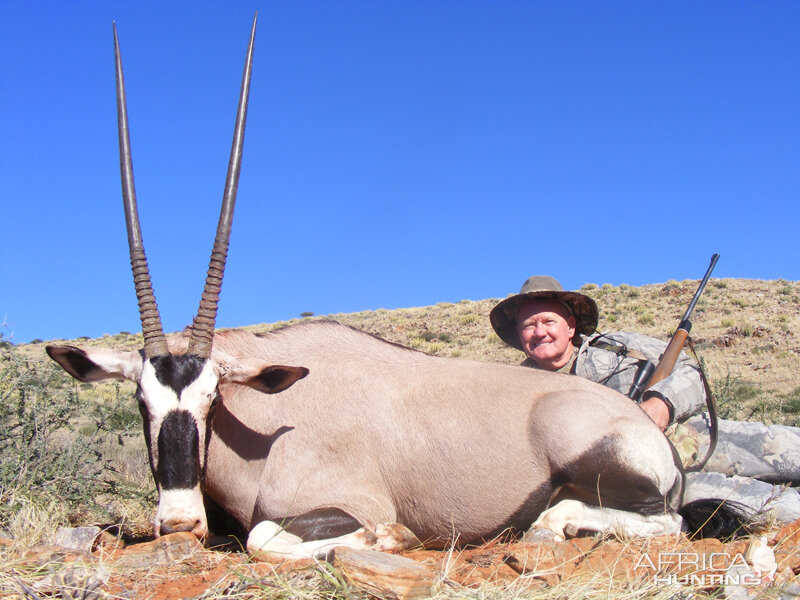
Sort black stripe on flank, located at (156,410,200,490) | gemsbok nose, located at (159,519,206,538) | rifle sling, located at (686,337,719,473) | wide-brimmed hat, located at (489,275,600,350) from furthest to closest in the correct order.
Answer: wide-brimmed hat, located at (489,275,600,350)
rifle sling, located at (686,337,719,473)
black stripe on flank, located at (156,410,200,490)
gemsbok nose, located at (159,519,206,538)

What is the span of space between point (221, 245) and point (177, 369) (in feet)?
3.11

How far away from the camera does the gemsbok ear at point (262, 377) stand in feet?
14.2

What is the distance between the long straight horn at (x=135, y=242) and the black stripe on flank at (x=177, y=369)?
0.15 metres

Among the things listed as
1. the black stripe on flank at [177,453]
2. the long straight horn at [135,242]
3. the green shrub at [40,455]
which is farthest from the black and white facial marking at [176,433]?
the green shrub at [40,455]

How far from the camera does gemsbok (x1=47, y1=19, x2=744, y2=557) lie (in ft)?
12.9

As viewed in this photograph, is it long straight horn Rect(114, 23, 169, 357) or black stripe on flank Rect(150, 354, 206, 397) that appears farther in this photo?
long straight horn Rect(114, 23, 169, 357)

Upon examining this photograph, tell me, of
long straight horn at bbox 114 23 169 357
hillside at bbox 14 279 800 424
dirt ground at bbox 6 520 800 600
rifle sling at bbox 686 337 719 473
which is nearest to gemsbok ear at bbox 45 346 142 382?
long straight horn at bbox 114 23 169 357

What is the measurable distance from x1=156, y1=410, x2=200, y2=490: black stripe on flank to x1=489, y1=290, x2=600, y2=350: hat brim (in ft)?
10.2

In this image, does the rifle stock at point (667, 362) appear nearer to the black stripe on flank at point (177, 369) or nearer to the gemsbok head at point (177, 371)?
the gemsbok head at point (177, 371)

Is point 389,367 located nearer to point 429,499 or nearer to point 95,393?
point 429,499

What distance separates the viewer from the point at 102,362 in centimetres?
431

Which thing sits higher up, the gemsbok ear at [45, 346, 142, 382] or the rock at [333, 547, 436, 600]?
the gemsbok ear at [45, 346, 142, 382]

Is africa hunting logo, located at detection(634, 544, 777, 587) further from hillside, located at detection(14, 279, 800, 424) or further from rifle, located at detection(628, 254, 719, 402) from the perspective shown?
hillside, located at detection(14, 279, 800, 424)

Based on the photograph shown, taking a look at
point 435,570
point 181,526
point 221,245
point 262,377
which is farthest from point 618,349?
point 181,526
